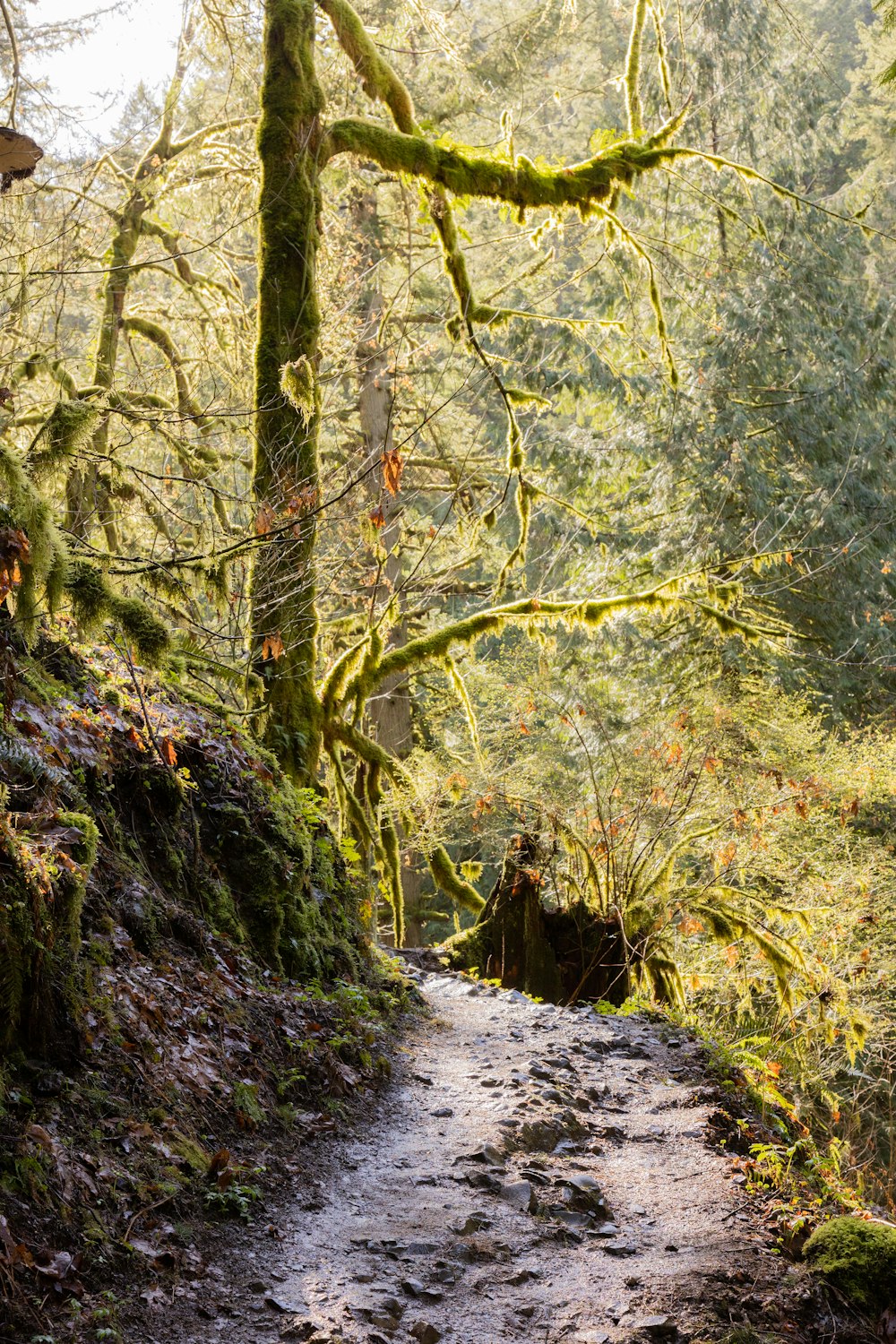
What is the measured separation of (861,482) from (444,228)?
9340 mm

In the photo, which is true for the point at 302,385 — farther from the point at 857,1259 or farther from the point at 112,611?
the point at 857,1259

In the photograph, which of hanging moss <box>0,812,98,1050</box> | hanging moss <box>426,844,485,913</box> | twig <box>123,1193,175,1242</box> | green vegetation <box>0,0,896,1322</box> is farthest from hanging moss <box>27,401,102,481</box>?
hanging moss <box>426,844,485,913</box>

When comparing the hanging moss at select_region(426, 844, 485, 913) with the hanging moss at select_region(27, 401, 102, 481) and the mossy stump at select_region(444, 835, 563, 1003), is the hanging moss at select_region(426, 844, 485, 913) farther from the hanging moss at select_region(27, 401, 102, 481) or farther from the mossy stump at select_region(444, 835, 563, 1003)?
the hanging moss at select_region(27, 401, 102, 481)

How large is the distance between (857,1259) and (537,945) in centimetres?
602

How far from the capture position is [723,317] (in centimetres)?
1461

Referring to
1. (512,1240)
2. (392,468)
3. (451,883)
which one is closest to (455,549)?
(451,883)

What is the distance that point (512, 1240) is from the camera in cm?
376

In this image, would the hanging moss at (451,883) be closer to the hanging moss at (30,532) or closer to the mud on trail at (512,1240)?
the mud on trail at (512,1240)

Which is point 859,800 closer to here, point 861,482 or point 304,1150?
point 861,482

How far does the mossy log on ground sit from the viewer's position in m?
9.05

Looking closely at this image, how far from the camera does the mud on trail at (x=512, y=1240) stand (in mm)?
3078

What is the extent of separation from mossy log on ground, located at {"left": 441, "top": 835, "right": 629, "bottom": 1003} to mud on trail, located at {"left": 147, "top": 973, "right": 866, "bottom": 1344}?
10.7ft

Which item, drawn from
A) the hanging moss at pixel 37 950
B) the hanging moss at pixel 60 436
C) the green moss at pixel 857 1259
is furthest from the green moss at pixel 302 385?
the green moss at pixel 857 1259

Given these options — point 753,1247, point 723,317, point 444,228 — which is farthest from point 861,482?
point 753,1247
